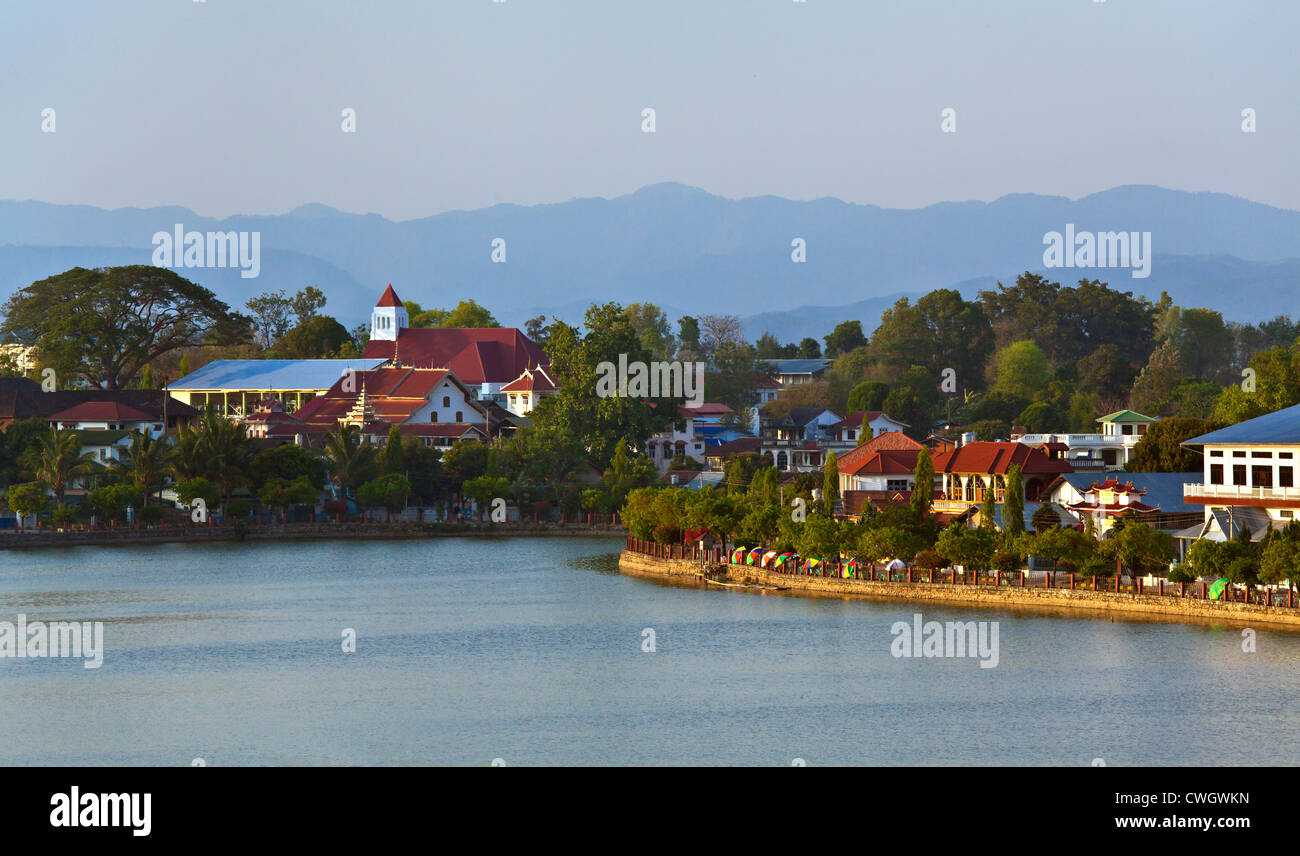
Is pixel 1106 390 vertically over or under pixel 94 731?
over

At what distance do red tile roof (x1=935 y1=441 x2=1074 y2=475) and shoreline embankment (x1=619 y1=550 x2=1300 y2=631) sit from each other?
301 inches

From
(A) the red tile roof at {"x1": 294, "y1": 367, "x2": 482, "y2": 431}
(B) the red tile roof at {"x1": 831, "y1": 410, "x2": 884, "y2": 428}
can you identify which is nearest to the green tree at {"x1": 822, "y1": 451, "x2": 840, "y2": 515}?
(A) the red tile roof at {"x1": 294, "y1": 367, "x2": 482, "y2": 431}

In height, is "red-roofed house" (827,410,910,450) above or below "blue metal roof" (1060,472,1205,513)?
above

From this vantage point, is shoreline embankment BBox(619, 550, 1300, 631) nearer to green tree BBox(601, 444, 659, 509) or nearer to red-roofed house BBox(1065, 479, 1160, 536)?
red-roofed house BBox(1065, 479, 1160, 536)

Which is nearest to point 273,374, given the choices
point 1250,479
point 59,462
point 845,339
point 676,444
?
point 676,444

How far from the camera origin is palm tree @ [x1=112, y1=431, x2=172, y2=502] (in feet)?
183

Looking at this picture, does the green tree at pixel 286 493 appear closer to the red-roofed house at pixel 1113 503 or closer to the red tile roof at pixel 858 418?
the red tile roof at pixel 858 418

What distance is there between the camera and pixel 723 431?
7731 centimetres

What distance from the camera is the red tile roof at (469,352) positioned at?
8356 centimetres
